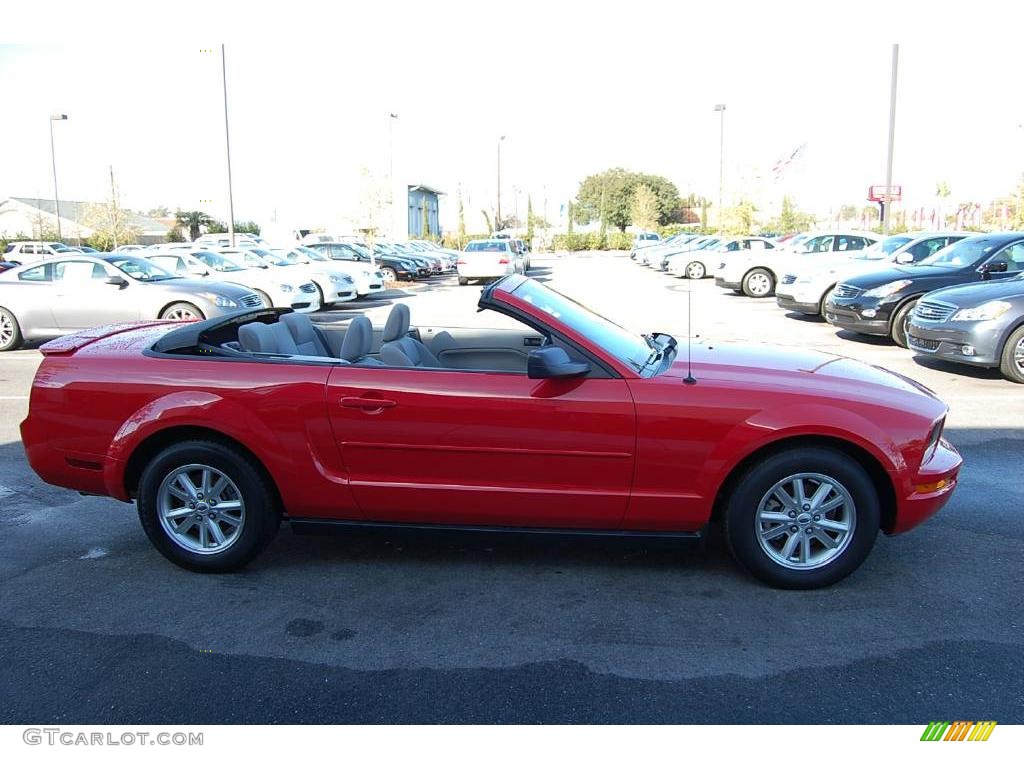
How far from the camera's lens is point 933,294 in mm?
9969

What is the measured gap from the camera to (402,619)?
3701 millimetres

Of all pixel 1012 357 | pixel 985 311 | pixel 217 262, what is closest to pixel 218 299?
pixel 217 262

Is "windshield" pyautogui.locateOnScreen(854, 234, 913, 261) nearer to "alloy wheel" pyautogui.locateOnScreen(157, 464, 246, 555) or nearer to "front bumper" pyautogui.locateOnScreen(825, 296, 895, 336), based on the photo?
"front bumper" pyautogui.locateOnScreen(825, 296, 895, 336)

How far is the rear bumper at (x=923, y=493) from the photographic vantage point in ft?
12.6

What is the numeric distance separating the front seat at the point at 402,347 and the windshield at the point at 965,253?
9877mm

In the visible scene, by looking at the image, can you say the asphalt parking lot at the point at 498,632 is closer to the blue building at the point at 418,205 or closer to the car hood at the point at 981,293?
the car hood at the point at 981,293

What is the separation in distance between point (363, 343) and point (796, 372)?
7.58 ft

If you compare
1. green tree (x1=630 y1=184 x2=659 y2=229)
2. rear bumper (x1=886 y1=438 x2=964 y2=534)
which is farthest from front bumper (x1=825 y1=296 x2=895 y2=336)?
green tree (x1=630 y1=184 x2=659 y2=229)

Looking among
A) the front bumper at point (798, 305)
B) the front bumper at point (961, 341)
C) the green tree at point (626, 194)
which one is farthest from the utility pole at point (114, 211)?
the green tree at point (626, 194)

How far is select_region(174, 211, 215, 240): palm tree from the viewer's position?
70188 mm

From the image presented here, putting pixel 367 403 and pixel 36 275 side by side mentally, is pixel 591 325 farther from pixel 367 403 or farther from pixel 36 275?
pixel 36 275

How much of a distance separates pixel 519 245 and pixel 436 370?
3233 centimetres

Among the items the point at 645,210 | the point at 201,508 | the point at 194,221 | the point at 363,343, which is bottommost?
the point at 201,508

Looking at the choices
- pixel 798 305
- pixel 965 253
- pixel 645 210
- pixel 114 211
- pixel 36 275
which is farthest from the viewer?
pixel 645 210
